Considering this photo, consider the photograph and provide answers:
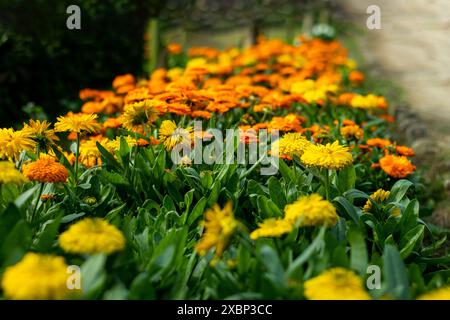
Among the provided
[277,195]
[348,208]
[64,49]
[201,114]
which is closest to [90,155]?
[201,114]

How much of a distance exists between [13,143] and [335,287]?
59.7 inches

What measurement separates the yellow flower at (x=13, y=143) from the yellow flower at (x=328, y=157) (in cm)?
114

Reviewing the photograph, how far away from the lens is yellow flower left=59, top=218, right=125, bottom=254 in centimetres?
202

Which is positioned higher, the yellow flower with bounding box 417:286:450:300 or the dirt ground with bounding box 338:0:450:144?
the dirt ground with bounding box 338:0:450:144

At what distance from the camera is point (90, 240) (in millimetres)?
2025

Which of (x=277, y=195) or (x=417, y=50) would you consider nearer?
(x=277, y=195)

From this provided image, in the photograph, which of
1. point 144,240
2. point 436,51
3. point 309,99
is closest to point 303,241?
point 144,240

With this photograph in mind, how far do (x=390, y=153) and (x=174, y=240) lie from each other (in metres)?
1.96

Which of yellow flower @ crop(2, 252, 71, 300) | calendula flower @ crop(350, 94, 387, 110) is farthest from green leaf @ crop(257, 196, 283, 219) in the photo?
calendula flower @ crop(350, 94, 387, 110)

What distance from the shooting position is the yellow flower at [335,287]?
1948 millimetres

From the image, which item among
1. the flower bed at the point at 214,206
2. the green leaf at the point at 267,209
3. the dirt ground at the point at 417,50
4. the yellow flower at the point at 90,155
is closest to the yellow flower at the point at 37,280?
the flower bed at the point at 214,206

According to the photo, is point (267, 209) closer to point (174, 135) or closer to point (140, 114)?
point (174, 135)

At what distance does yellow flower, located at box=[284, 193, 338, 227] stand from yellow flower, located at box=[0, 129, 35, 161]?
118cm

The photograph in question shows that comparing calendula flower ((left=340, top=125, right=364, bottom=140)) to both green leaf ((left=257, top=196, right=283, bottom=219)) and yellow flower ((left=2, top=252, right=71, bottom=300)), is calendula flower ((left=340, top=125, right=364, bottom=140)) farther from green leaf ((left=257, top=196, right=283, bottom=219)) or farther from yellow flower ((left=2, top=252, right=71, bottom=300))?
yellow flower ((left=2, top=252, right=71, bottom=300))
